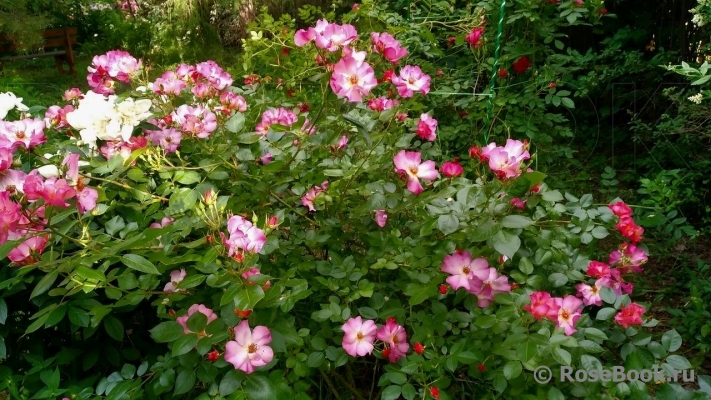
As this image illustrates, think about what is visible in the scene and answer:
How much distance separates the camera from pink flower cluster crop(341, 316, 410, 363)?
41.6 inches

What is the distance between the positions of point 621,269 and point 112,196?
110 centimetres

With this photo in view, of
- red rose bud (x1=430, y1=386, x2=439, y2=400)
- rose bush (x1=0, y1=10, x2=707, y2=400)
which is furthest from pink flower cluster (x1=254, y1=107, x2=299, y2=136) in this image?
red rose bud (x1=430, y1=386, x2=439, y2=400)

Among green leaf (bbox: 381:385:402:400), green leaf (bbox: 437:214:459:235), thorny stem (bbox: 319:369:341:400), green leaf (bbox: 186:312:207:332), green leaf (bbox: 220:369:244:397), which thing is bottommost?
thorny stem (bbox: 319:369:341:400)

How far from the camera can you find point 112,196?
1146 millimetres

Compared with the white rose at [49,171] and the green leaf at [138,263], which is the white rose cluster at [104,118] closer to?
the white rose at [49,171]

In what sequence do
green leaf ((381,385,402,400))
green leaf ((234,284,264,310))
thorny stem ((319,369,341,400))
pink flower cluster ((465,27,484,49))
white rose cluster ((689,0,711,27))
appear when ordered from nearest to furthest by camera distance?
green leaf ((234,284,264,310))
green leaf ((381,385,402,400))
thorny stem ((319,369,341,400))
white rose cluster ((689,0,711,27))
pink flower cluster ((465,27,484,49))

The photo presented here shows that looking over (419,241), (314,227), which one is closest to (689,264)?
(419,241)

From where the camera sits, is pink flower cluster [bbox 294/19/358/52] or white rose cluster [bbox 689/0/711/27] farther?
white rose cluster [bbox 689/0/711/27]

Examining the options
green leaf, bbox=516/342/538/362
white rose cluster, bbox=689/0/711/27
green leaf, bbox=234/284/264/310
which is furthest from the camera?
white rose cluster, bbox=689/0/711/27

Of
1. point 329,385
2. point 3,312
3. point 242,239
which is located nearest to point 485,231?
point 242,239

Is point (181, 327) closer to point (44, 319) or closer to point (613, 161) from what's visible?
point (44, 319)

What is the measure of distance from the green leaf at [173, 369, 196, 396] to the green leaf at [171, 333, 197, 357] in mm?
103

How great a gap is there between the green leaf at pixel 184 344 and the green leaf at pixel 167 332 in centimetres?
3

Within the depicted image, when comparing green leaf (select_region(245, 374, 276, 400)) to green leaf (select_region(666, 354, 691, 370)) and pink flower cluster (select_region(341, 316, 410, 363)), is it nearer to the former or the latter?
pink flower cluster (select_region(341, 316, 410, 363))
